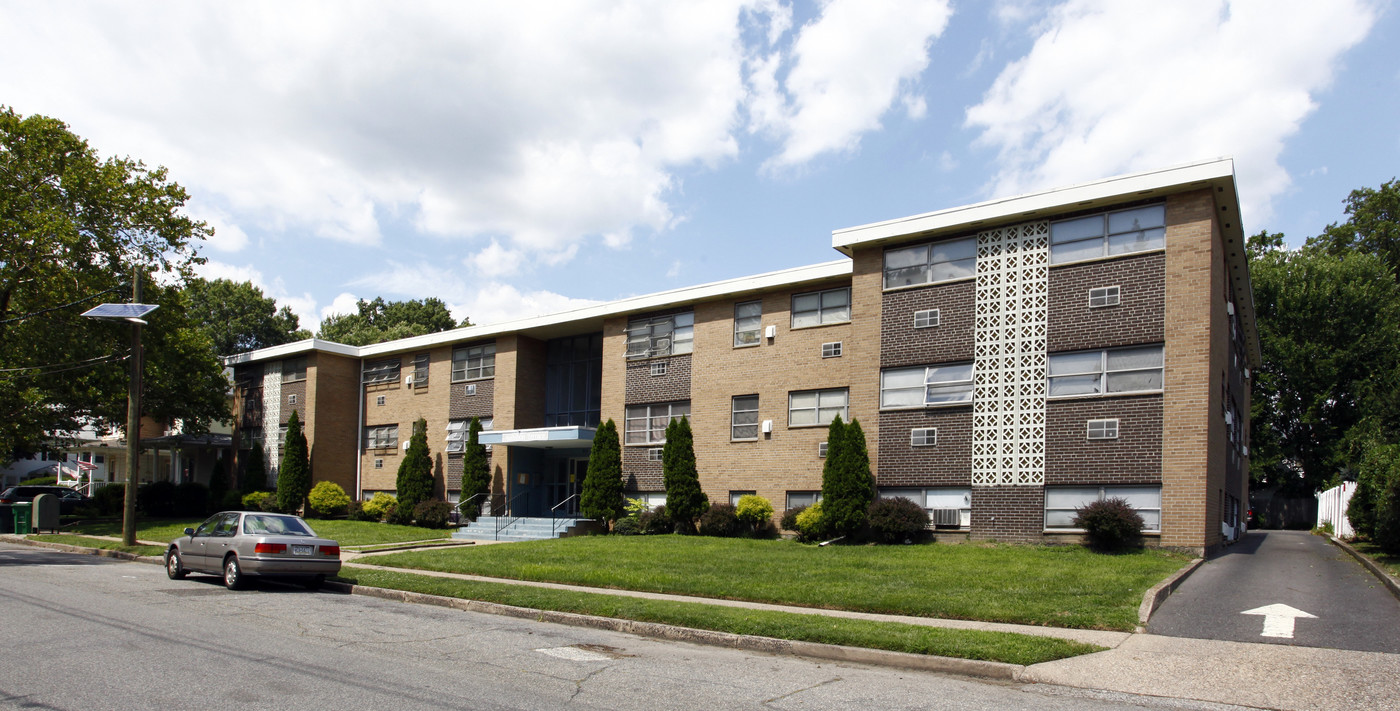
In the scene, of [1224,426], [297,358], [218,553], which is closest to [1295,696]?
[218,553]

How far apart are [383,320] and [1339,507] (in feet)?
194

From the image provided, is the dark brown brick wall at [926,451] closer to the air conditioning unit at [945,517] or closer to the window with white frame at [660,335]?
the air conditioning unit at [945,517]

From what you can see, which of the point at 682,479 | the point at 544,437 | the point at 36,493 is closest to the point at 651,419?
the point at 682,479

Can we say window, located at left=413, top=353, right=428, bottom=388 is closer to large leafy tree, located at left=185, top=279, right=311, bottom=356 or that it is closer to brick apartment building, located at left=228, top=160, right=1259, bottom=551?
brick apartment building, located at left=228, top=160, right=1259, bottom=551

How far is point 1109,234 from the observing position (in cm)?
2017

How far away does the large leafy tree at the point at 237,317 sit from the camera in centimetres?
6456

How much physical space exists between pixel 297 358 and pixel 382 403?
467 centimetres

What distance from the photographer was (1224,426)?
912 inches

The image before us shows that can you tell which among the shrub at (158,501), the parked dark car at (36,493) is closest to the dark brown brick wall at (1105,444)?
the shrub at (158,501)

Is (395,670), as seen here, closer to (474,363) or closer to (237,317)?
(474,363)

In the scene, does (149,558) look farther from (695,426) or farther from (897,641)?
(897,641)

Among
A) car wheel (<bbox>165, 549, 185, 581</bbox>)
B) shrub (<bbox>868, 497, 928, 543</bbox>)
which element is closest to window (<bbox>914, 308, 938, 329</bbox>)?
shrub (<bbox>868, 497, 928, 543</bbox>)

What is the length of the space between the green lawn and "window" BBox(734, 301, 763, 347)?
20.2 feet

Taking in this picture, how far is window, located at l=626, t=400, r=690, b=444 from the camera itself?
92.0ft
